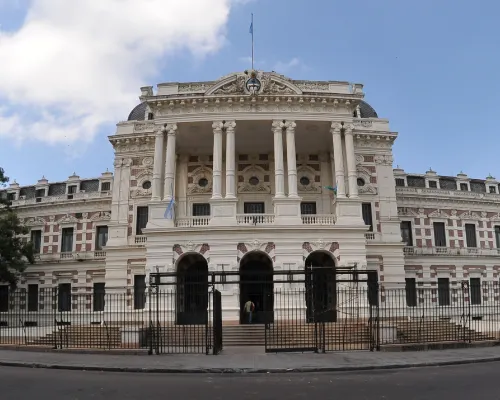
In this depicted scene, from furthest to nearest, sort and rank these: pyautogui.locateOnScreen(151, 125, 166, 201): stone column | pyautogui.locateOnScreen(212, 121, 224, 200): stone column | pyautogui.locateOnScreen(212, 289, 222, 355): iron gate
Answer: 1. pyautogui.locateOnScreen(151, 125, 166, 201): stone column
2. pyautogui.locateOnScreen(212, 121, 224, 200): stone column
3. pyautogui.locateOnScreen(212, 289, 222, 355): iron gate

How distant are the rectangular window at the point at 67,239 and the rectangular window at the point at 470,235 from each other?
35.3 metres

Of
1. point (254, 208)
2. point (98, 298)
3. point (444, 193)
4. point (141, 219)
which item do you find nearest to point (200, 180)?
point (254, 208)

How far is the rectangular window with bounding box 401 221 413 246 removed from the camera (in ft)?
143

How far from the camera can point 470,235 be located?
1802 inches

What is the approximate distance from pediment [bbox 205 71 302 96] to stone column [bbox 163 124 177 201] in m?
3.85

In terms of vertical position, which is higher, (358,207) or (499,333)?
(358,207)

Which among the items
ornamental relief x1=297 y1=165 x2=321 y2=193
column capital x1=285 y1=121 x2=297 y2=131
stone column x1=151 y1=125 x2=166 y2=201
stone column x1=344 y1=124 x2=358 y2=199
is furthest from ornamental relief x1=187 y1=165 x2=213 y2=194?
stone column x1=344 y1=124 x2=358 y2=199

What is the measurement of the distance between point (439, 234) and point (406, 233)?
327cm

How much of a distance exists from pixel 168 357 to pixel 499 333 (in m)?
16.0

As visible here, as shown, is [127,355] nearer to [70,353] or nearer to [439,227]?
[70,353]

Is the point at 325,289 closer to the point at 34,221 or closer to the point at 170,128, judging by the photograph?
the point at 170,128

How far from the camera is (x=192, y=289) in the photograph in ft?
111

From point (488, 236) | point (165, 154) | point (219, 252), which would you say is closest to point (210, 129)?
point (165, 154)

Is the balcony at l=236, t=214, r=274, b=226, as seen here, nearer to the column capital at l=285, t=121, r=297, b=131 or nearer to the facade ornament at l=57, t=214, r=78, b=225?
the column capital at l=285, t=121, r=297, b=131
